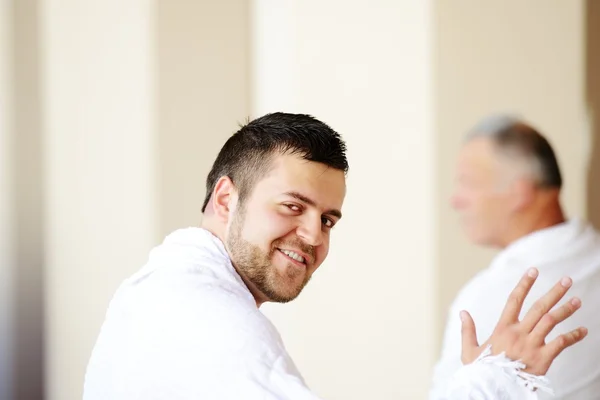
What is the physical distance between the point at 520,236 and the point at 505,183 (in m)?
0.16

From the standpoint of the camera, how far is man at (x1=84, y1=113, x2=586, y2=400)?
0.97 m

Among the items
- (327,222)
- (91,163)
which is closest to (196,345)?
(327,222)

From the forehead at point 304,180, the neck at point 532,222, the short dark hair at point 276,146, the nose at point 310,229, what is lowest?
the neck at point 532,222

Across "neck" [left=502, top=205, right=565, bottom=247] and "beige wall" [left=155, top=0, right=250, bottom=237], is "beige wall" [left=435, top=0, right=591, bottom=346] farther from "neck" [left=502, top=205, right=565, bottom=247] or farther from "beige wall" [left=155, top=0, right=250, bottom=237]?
"beige wall" [left=155, top=0, right=250, bottom=237]

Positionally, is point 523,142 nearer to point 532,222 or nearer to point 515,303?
point 532,222

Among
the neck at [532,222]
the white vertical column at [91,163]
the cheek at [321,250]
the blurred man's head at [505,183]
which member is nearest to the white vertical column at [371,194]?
the blurred man's head at [505,183]

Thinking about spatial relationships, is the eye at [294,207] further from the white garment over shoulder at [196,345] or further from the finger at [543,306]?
the finger at [543,306]

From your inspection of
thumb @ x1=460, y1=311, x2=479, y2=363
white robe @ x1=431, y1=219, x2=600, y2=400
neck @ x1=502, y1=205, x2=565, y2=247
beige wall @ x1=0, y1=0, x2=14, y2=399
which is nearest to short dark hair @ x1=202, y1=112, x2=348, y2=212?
thumb @ x1=460, y1=311, x2=479, y2=363

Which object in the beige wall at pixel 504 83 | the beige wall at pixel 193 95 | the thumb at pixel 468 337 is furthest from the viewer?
the beige wall at pixel 193 95

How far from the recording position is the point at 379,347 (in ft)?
7.64

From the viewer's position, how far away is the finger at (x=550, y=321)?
114 centimetres

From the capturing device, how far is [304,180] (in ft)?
4.23

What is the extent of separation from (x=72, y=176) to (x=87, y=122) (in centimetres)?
20

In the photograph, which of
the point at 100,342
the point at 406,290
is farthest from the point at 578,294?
the point at 100,342
